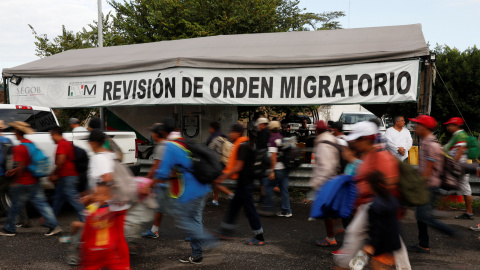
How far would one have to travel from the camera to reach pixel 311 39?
950 centimetres

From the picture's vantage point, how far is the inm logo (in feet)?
30.7

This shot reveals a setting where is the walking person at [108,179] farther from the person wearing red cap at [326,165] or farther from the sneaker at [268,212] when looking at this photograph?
the sneaker at [268,212]

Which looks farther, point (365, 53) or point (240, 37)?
point (240, 37)

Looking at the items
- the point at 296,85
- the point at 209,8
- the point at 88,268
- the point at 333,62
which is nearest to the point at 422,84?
the point at 333,62

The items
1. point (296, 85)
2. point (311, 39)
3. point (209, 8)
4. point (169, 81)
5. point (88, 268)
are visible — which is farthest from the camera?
point (209, 8)

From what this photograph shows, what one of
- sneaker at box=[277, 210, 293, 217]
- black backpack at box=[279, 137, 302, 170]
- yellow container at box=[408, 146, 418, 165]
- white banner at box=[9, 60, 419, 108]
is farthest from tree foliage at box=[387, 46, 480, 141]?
black backpack at box=[279, 137, 302, 170]

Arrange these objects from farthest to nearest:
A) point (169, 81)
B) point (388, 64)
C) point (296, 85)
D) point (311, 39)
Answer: point (311, 39) < point (169, 81) < point (296, 85) < point (388, 64)

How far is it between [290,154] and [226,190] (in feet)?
5.20

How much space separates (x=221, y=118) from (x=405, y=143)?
5.86 metres

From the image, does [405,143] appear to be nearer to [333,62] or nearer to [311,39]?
[333,62]

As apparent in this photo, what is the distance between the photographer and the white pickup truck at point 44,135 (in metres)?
6.41

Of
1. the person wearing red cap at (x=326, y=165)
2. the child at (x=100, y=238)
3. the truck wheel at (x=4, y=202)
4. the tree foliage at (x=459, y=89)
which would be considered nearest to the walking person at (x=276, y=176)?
the person wearing red cap at (x=326, y=165)

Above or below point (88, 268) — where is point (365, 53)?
above

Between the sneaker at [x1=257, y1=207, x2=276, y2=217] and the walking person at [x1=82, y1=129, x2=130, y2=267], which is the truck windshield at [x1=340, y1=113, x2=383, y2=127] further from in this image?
the walking person at [x1=82, y1=129, x2=130, y2=267]
